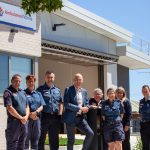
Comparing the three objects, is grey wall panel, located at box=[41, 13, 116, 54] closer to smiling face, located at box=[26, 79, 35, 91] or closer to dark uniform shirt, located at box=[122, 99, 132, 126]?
dark uniform shirt, located at box=[122, 99, 132, 126]

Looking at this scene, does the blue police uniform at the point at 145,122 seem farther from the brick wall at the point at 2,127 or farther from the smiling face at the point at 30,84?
the brick wall at the point at 2,127

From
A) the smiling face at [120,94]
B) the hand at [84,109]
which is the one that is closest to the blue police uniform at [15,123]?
the hand at [84,109]

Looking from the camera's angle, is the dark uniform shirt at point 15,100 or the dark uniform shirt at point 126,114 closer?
the dark uniform shirt at point 15,100

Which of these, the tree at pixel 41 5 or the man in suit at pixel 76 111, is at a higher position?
the tree at pixel 41 5

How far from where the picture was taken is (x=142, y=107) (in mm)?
12969

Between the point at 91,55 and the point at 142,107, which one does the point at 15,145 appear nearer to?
the point at 142,107

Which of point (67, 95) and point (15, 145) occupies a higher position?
point (67, 95)

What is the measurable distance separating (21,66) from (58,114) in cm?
641

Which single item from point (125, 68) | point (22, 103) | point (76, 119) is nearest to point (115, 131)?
point (76, 119)

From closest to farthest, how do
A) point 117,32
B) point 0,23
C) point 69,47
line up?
point 0,23 → point 69,47 → point 117,32

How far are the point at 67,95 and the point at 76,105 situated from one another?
0.97ft

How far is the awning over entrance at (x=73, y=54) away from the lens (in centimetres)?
2114

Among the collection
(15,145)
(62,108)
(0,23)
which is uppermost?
(0,23)

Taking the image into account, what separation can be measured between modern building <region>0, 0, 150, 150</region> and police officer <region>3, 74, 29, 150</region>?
19.7ft
